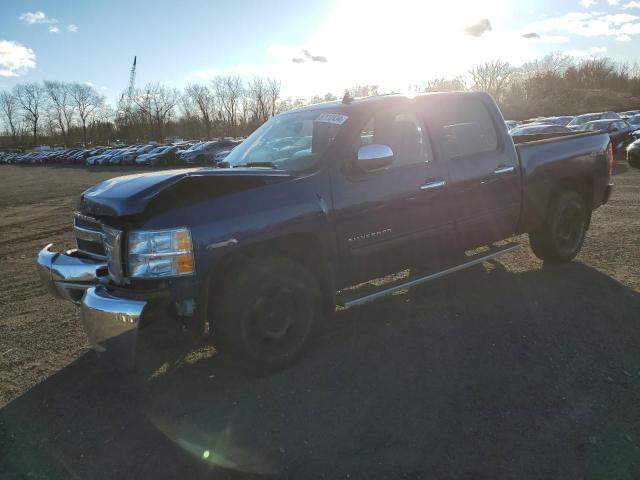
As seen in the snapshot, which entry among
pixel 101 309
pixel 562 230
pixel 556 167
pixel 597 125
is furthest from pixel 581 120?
pixel 101 309

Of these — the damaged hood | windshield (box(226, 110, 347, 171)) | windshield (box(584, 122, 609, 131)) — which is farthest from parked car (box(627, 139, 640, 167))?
the damaged hood

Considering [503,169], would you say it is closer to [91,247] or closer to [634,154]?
[91,247]

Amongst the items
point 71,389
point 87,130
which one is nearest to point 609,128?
point 71,389

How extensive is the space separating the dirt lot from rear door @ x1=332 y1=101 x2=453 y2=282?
2.26 ft

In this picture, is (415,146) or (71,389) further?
(415,146)

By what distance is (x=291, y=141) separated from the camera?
4137 millimetres

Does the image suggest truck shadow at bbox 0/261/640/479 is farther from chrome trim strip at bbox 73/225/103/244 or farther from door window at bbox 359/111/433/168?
door window at bbox 359/111/433/168

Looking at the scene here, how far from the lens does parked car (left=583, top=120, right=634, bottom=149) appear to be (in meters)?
21.6

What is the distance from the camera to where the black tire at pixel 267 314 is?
3.16 m

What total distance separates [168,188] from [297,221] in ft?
2.88

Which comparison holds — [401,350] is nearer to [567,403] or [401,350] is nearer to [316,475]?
[567,403]

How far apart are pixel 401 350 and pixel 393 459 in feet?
4.25

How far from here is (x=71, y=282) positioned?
11.8 feet

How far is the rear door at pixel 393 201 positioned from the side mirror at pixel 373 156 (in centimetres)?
13
